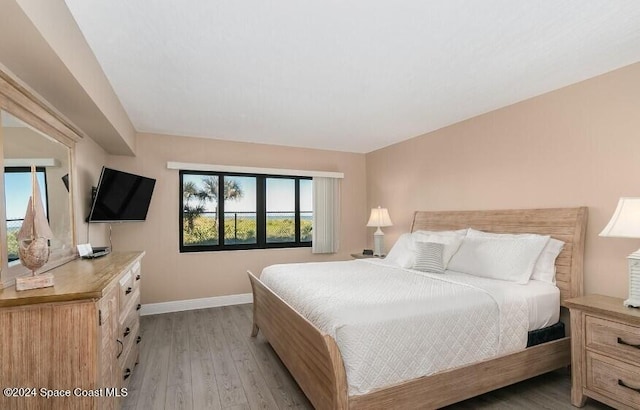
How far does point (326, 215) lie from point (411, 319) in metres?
3.46

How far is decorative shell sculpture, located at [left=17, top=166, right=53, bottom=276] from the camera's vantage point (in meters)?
1.54

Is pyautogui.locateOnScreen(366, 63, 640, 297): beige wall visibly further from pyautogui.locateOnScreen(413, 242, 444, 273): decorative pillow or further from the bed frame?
pyautogui.locateOnScreen(413, 242, 444, 273): decorative pillow

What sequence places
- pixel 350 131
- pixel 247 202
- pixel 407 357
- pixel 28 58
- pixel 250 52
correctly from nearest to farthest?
pixel 28 58 < pixel 407 357 < pixel 250 52 < pixel 350 131 < pixel 247 202

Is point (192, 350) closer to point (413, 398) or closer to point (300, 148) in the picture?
point (413, 398)

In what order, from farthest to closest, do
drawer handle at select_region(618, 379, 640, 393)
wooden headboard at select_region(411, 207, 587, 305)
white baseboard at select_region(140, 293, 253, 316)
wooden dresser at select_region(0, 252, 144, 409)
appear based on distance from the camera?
white baseboard at select_region(140, 293, 253, 316) < wooden headboard at select_region(411, 207, 587, 305) < drawer handle at select_region(618, 379, 640, 393) < wooden dresser at select_region(0, 252, 144, 409)

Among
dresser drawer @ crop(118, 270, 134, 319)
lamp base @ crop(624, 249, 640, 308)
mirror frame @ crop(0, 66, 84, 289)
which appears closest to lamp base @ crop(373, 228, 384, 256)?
lamp base @ crop(624, 249, 640, 308)

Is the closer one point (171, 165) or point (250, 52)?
point (250, 52)

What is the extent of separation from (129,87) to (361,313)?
2.69 m

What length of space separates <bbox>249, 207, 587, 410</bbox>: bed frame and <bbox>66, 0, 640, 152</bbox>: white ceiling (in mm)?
1215

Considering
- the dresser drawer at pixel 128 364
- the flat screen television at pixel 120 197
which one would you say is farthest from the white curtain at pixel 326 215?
the dresser drawer at pixel 128 364

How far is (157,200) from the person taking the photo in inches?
174

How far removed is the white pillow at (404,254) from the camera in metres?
3.48

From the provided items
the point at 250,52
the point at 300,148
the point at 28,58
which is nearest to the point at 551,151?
the point at 250,52

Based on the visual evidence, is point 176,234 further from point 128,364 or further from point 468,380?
point 468,380
